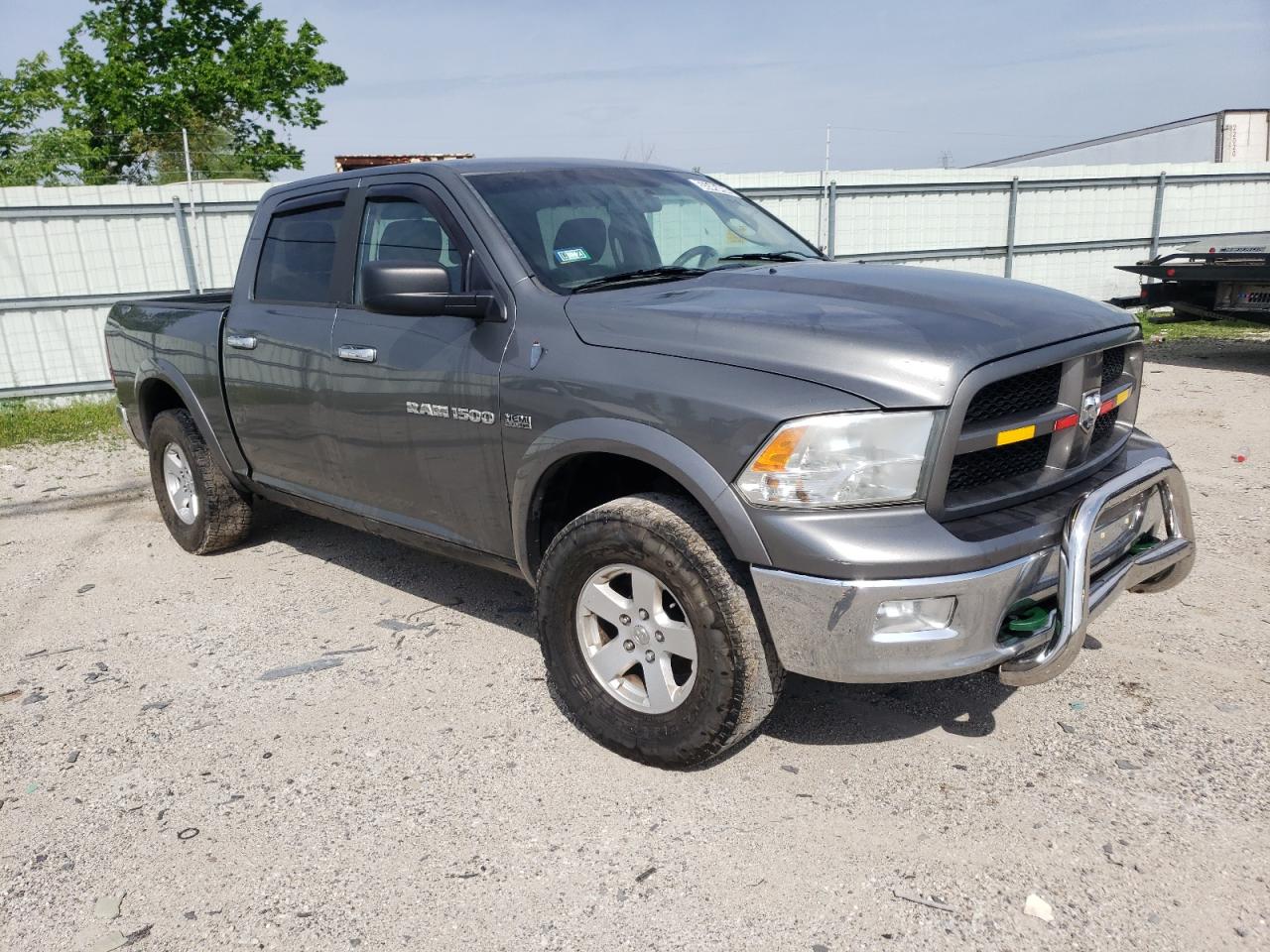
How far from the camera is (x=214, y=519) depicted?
522cm

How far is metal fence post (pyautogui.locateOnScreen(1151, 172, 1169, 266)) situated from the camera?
15.1 m

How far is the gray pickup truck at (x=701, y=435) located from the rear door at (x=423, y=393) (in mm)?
12

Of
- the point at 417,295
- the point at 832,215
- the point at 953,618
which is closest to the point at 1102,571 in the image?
the point at 953,618

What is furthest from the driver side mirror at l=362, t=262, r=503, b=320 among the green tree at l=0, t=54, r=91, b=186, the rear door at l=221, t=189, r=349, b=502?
the green tree at l=0, t=54, r=91, b=186

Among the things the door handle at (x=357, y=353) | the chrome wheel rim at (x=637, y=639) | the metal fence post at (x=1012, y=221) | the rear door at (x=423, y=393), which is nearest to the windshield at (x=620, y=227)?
the rear door at (x=423, y=393)

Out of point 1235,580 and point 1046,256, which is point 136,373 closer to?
point 1235,580

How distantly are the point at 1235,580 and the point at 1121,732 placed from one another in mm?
1651

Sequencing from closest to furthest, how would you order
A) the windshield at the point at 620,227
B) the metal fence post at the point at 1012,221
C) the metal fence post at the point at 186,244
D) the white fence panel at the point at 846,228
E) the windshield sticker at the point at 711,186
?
the windshield at the point at 620,227
the windshield sticker at the point at 711,186
the white fence panel at the point at 846,228
the metal fence post at the point at 186,244
the metal fence post at the point at 1012,221

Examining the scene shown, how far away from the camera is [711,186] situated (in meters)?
4.38

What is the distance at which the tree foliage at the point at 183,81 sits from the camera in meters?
29.2

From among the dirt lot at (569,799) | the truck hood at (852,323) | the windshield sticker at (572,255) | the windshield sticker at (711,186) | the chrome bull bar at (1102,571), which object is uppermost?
the windshield sticker at (711,186)

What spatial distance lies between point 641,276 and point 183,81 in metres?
32.7

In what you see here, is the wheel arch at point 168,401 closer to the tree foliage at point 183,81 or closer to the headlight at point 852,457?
the headlight at point 852,457

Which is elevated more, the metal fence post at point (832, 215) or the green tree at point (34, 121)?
the green tree at point (34, 121)
